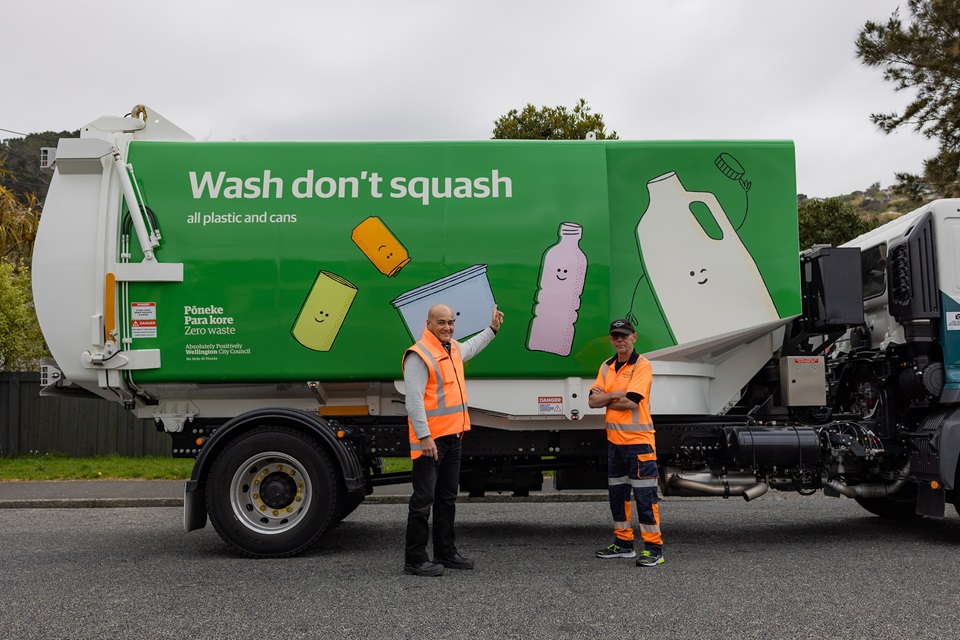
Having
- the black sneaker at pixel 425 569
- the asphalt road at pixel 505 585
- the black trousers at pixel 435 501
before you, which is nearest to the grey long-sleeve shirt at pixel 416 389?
the black trousers at pixel 435 501

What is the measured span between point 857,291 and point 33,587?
6.25 meters

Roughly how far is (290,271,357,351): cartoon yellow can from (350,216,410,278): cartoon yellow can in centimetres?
27

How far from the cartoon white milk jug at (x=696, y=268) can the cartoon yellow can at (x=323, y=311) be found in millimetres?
2307

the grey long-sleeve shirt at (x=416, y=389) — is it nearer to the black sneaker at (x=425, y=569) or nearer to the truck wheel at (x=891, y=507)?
the black sneaker at (x=425, y=569)

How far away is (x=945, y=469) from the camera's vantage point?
6148mm

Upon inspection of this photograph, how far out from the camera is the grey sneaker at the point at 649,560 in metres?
5.58

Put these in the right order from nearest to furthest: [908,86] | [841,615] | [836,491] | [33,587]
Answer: [841,615] → [33,587] → [836,491] → [908,86]

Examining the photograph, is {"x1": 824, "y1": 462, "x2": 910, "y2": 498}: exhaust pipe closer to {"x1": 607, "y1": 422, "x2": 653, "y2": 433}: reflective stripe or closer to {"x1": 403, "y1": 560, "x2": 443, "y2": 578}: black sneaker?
{"x1": 607, "y1": 422, "x2": 653, "y2": 433}: reflective stripe

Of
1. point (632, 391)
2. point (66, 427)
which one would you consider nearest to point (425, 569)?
point (632, 391)

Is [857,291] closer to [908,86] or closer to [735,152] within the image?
[735,152]

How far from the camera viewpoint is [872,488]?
6.72m

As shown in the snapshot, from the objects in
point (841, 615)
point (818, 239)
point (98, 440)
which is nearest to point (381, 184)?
point (841, 615)

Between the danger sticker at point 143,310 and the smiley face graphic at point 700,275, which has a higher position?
the smiley face graphic at point 700,275

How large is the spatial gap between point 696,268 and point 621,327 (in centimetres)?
104
